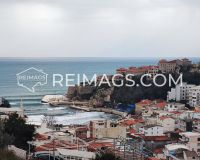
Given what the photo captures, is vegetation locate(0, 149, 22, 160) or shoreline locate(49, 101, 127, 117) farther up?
vegetation locate(0, 149, 22, 160)

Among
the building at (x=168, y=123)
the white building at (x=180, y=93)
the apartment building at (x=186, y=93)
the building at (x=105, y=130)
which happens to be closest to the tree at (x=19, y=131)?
the building at (x=105, y=130)

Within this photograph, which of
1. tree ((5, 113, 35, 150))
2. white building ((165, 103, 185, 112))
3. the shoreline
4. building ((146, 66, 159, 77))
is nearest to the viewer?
tree ((5, 113, 35, 150))

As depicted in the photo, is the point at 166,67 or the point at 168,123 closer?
the point at 168,123

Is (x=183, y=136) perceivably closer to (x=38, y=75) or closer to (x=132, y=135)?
(x=132, y=135)

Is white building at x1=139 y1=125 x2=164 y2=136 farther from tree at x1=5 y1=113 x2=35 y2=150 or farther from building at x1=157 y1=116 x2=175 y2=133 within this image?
tree at x1=5 y1=113 x2=35 y2=150

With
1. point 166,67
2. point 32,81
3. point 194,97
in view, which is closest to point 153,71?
point 166,67

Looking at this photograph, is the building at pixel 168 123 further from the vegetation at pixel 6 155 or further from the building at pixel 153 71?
the building at pixel 153 71

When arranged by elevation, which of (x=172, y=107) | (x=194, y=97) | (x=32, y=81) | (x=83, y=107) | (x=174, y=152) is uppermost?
(x=174, y=152)

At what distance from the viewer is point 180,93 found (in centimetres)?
2877

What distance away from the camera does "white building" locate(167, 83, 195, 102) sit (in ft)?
93.8

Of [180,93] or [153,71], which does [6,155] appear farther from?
[153,71]

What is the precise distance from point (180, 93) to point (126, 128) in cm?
1214

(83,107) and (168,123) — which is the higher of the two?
(168,123)

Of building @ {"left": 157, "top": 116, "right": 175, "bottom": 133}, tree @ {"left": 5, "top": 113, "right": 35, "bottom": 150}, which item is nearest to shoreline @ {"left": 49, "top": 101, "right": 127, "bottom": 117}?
building @ {"left": 157, "top": 116, "right": 175, "bottom": 133}
